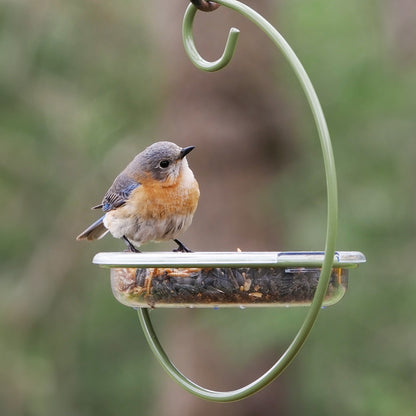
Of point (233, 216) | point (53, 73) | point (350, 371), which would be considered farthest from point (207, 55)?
point (350, 371)

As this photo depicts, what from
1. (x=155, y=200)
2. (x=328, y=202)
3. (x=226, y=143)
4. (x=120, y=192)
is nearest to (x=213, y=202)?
(x=226, y=143)

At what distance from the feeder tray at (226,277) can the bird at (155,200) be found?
0.89 meters

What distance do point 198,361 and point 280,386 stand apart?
2.99 feet

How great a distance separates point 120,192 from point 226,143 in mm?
3646

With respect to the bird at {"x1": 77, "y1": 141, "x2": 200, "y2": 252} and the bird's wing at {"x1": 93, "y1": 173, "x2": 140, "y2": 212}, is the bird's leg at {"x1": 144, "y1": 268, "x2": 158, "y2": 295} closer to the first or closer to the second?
the bird at {"x1": 77, "y1": 141, "x2": 200, "y2": 252}

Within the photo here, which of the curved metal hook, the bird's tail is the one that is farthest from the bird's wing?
the curved metal hook

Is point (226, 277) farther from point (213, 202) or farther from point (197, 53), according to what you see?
point (213, 202)

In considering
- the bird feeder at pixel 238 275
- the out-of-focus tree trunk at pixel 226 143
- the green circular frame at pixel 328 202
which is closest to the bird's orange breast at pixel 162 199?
the bird feeder at pixel 238 275

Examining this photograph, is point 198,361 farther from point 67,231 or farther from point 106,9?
point 106,9

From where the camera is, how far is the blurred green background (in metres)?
8.85

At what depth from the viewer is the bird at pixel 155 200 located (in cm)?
459

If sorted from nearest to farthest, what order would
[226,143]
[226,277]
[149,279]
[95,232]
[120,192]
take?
[226,277] → [149,279] → [120,192] → [95,232] → [226,143]

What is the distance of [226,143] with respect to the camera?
8406mm

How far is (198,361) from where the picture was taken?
855cm
